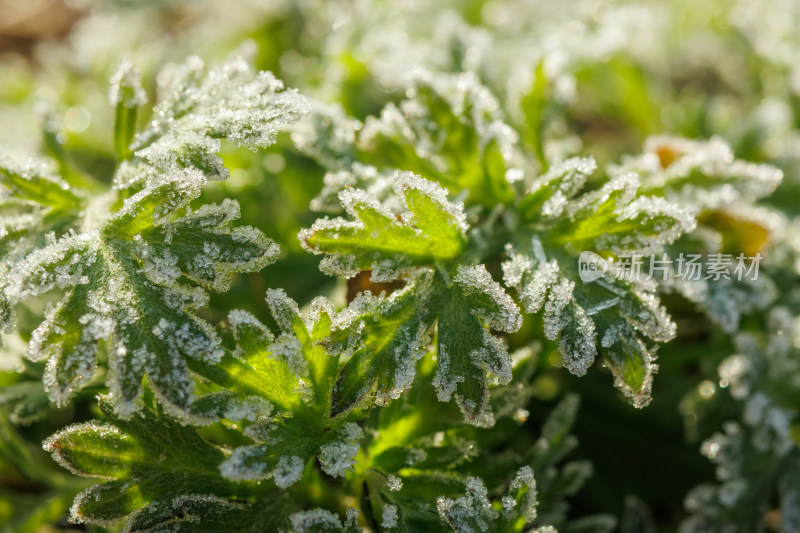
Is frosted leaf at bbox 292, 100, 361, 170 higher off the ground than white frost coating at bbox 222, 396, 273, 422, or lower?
higher

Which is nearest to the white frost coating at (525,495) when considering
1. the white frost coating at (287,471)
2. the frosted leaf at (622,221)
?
the white frost coating at (287,471)

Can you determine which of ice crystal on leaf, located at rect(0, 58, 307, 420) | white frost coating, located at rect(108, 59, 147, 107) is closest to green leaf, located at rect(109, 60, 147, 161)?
white frost coating, located at rect(108, 59, 147, 107)

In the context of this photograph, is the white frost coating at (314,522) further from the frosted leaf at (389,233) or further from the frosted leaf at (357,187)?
the frosted leaf at (357,187)

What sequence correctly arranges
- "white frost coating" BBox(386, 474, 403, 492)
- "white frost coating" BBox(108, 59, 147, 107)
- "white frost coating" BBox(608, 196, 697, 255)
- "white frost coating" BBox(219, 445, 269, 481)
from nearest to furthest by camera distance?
"white frost coating" BBox(219, 445, 269, 481) → "white frost coating" BBox(386, 474, 403, 492) → "white frost coating" BBox(608, 196, 697, 255) → "white frost coating" BBox(108, 59, 147, 107)

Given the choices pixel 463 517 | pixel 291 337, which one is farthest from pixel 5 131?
pixel 463 517

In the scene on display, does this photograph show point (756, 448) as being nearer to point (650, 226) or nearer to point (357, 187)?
point (650, 226)

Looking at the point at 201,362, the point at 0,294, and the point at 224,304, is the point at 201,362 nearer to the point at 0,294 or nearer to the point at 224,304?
the point at 0,294

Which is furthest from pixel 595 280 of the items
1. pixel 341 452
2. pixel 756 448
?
pixel 756 448

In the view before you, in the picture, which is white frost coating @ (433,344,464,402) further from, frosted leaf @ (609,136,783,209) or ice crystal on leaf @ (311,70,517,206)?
frosted leaf @ (609,136,783,209)
